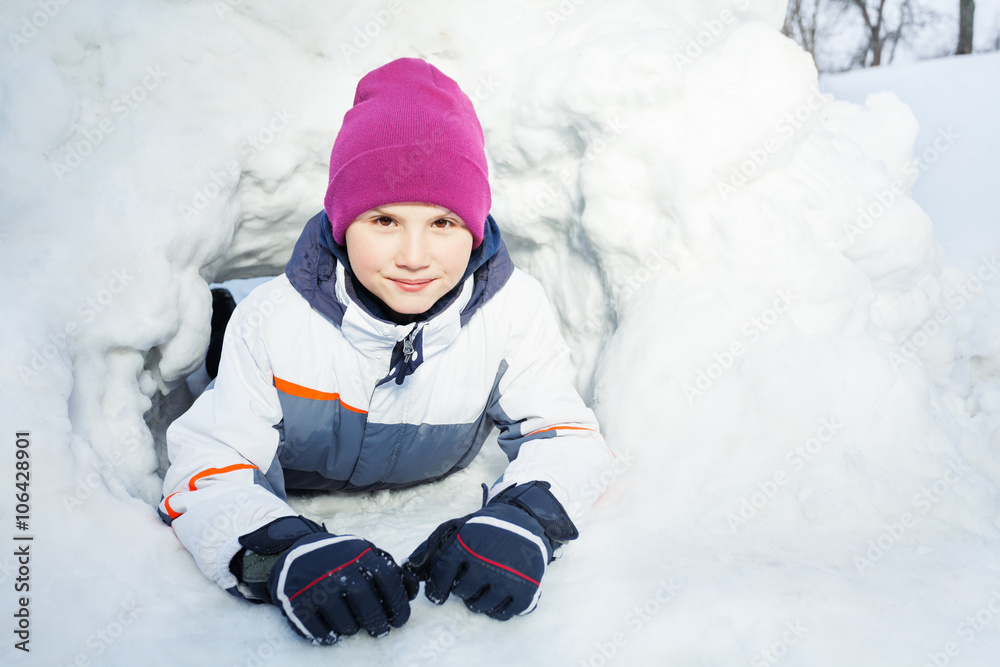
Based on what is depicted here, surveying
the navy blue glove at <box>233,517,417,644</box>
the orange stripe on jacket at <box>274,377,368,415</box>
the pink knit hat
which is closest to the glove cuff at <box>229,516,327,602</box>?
the navy blue glove at <box>233,517,417,644</box>

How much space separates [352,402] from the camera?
146cm

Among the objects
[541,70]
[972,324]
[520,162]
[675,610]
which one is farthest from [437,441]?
[972,324]

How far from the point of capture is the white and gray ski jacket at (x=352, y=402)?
1.23m

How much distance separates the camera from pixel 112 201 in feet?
5.22

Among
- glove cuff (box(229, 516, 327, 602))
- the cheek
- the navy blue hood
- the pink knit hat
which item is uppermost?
the pink knit hat

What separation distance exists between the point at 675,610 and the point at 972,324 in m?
1.83

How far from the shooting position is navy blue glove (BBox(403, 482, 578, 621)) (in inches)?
41.3

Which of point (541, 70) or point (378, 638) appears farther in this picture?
point (541, 70)

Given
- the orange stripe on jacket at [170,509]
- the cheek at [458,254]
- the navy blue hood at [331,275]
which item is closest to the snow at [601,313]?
the orange stripe on jacket at [170,509]

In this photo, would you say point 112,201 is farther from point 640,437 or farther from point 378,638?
point 640,437

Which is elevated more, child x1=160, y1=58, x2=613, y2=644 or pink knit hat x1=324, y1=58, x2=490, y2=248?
pink knit hat x1=324, y1=58, x2=490, y2=248

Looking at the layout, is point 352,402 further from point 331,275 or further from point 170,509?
point 170,509

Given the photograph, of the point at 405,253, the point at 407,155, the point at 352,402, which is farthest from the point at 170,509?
the point at 407,155

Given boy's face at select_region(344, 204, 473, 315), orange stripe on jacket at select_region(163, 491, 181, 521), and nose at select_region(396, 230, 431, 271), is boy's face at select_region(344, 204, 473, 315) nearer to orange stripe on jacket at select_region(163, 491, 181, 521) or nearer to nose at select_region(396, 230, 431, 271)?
nose at select_region(396, 230, 431, 271)
